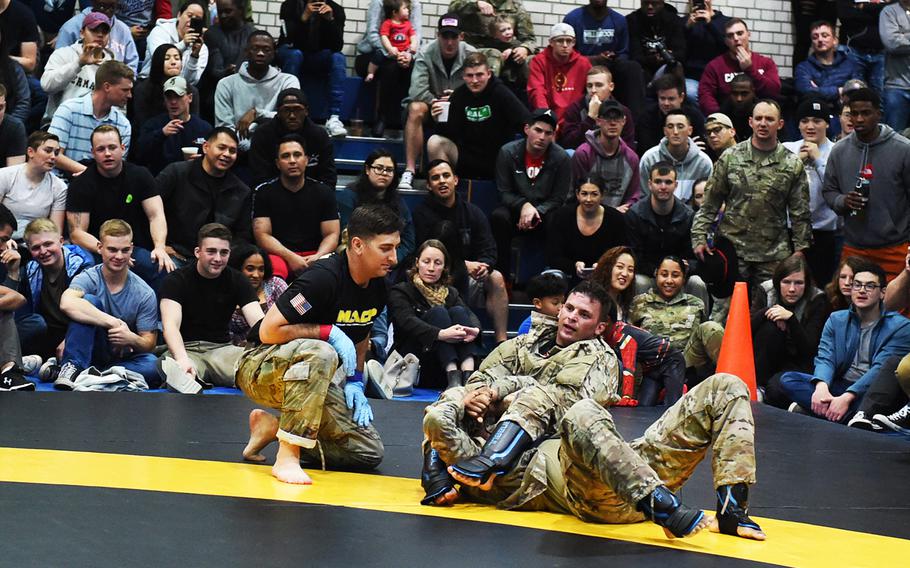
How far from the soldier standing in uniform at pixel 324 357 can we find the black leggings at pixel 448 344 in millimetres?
3048

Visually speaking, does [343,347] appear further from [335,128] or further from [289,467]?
[335,128]

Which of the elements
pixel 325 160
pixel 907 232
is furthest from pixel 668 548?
pixel 325 160

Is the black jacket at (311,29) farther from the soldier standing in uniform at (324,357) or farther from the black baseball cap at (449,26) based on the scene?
the soldier standing in uniform at (324,357)

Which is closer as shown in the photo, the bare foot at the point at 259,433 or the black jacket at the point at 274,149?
the bare foot at the point at 259,433

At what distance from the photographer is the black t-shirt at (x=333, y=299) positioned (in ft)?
17.0

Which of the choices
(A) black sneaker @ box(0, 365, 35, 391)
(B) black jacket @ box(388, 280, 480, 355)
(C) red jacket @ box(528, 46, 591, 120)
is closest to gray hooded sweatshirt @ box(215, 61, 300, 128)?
(C) red jacket @ box(528, 46, 591, 120)

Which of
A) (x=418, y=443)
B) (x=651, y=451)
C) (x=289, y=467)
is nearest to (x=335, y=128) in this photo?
(x=418, y=443)

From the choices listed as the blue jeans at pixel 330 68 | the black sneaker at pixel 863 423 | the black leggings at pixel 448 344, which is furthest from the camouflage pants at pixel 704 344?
the blue jeans at pixel 330 68

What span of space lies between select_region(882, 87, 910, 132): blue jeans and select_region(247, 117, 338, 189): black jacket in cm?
519

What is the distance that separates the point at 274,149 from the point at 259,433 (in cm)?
443

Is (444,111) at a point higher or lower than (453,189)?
higher

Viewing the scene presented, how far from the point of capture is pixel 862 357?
7734mm

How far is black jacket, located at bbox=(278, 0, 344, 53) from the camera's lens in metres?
11.1

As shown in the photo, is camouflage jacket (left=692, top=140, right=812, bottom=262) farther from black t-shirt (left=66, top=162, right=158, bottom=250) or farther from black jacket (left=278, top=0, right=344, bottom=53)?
black t-shirt (left=66, top=162, right=158, bottom=250)
